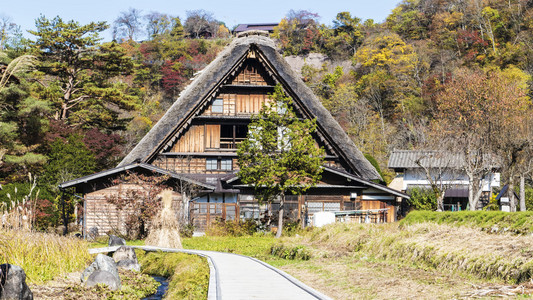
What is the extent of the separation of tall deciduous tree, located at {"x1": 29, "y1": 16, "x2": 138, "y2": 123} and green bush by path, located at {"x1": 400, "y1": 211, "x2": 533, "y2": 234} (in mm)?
37746

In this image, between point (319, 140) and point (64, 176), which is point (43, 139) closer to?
point (64, 176)

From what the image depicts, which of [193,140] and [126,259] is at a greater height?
[193,140]

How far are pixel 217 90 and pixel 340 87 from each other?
39569mm

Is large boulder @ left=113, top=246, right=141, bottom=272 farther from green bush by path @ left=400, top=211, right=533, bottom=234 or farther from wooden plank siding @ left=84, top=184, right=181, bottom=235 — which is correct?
wooden plank siding @ left=84, top=184, right=181, bottom=235

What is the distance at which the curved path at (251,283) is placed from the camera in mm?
10823

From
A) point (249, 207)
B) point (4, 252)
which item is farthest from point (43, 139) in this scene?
point (4, 252)

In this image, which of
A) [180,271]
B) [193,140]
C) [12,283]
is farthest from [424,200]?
[12,283]

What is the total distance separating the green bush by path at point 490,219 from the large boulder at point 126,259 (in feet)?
31.4

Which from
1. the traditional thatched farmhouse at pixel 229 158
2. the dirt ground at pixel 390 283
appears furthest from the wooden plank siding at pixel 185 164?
the dirt ground at pixel 390 283

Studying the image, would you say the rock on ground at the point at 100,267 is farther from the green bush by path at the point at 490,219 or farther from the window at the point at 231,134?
the window at the point at 231,134

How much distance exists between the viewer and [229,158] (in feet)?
119

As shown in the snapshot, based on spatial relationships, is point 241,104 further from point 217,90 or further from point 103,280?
point 103,280

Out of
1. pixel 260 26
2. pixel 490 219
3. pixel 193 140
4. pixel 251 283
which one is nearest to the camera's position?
pixel 251 283

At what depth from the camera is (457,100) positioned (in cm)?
3788
